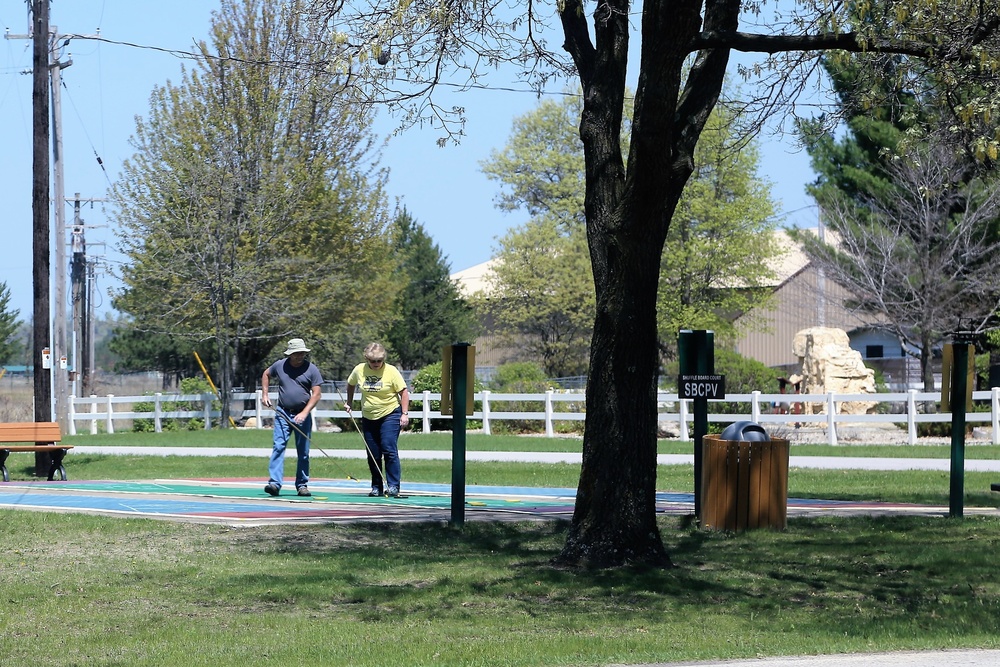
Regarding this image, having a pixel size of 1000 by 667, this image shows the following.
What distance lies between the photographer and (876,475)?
63.8ft

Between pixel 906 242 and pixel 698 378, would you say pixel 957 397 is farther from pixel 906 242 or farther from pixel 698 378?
pixel 906 242

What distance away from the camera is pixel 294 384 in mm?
15047

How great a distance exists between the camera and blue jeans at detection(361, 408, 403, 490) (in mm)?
14766

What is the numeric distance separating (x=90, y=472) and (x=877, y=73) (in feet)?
47.4

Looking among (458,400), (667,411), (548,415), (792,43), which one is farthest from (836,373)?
(792,43)

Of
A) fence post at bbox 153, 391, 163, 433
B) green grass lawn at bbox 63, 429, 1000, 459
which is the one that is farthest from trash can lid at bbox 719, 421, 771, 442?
fence post at bbox 153, 391, 163, 433

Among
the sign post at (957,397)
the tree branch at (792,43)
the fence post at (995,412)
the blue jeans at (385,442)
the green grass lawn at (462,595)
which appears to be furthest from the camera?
the fence post at (995,412)

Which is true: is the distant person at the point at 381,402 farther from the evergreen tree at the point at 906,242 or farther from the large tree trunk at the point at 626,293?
the evergreen tree at the point at 906,242

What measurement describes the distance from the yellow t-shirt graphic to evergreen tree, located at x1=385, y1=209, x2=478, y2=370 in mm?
48197

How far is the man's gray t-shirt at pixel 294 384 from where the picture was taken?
15008 millimetres

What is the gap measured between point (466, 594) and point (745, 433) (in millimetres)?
4195

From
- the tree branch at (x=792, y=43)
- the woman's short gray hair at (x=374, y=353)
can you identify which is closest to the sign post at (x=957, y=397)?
the tree branch at (x=792, y=43)

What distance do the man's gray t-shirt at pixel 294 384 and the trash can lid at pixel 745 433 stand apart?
16.7 feet

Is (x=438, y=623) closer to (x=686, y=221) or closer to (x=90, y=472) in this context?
(x=90, y=472)
